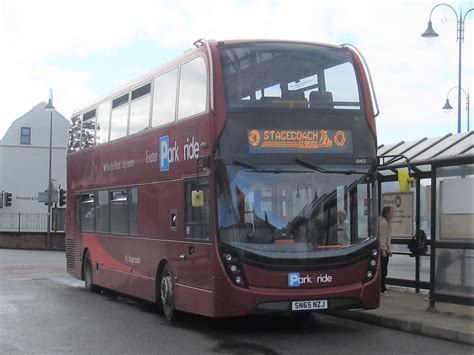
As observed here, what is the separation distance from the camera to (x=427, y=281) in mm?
13375

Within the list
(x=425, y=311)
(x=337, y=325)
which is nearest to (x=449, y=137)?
(x=425, y=311)

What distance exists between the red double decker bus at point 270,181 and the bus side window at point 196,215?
2cm

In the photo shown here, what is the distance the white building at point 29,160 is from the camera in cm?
6369

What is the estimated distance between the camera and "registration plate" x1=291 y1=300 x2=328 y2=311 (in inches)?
368

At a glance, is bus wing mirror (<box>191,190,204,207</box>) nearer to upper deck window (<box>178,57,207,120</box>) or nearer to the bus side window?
the bus side window

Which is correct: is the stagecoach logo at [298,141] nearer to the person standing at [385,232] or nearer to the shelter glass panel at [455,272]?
the shelter glass panel at [455,272]

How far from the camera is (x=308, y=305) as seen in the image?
9.40 meters

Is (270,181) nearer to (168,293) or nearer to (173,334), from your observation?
(173,334)

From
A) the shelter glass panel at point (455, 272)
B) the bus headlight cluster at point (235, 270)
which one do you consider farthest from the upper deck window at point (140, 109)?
the shelter glass panel at point (455, 272)

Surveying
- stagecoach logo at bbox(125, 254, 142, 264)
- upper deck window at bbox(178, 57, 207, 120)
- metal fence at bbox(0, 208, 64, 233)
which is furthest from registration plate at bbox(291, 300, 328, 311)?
metal fence at bbox(0, 208, 64, 233)

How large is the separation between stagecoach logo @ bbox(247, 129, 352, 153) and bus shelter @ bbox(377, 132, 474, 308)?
3.20ft

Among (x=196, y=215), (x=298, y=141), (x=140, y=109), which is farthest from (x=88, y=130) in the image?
(x=298, y=141)

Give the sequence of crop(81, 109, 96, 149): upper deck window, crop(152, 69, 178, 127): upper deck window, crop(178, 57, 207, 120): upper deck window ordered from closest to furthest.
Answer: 1. crop(178, 57, 207, 120): upper deck window
2. crop(152, 69, 178, 127): upper deck window
3. crop(81, 109, 96, 149): upper deck window

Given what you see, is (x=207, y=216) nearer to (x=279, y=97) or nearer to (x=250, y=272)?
(x=250, y=272)
